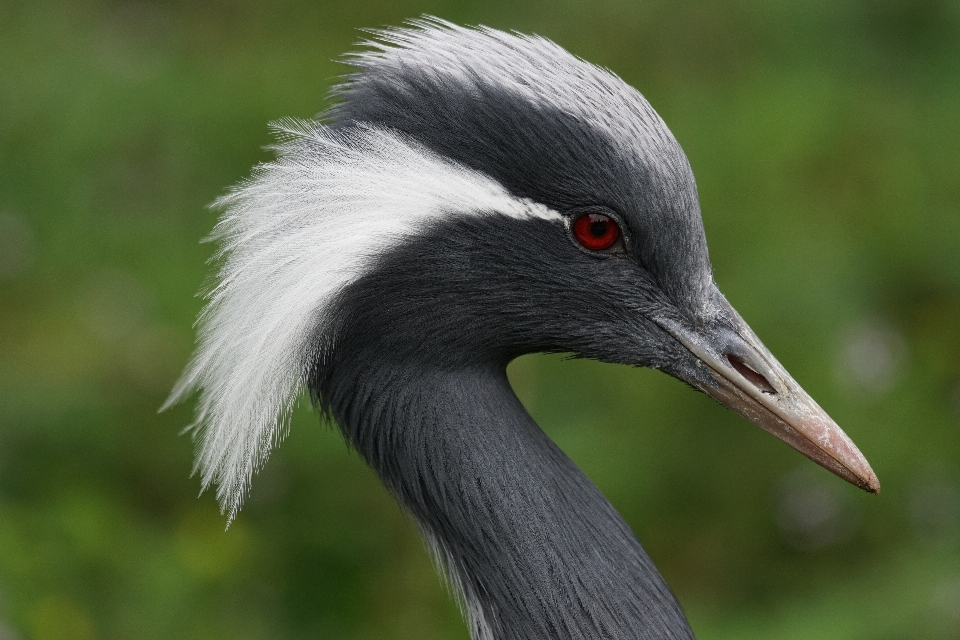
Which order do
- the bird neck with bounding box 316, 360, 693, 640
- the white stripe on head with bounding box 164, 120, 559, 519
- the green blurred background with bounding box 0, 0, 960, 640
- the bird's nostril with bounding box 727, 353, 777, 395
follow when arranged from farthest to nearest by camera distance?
the green blurred background with bounding box 0, 0, 960, 640
the bird's nostril with bounding box 727, 353, 777, 395
the bird neck with bounding box 316, 360, 693, 640
the white stripe on head with bounding box 164, 120, 559, 519

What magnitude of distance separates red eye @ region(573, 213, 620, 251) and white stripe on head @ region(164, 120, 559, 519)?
0.34ft

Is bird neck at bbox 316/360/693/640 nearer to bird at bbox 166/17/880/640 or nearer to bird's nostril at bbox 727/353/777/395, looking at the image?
bird at bbox 166/17/880/640

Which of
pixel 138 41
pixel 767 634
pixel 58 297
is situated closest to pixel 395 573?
pixel 767 634

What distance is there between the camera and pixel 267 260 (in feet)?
9.90

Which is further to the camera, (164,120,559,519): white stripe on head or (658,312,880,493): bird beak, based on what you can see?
(658,312,880,493): bird beak

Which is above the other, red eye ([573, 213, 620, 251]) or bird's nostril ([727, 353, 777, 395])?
red eye ([573, 213, 620, 251])

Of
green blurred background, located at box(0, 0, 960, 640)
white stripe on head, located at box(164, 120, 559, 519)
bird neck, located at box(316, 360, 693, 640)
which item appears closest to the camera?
white stripe on head, located at box(164, 120, 559, 519)

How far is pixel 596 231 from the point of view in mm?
3080

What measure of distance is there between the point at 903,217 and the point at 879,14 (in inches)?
73.4

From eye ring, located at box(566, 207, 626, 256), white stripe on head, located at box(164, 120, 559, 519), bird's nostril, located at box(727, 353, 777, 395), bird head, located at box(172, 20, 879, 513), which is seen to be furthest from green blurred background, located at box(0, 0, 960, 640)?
eye ring, located at box(566, 207, 626, 256)

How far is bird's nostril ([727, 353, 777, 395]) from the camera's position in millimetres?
3186

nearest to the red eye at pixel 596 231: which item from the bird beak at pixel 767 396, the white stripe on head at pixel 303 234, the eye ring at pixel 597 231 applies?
the eye ring at pixel 597 231

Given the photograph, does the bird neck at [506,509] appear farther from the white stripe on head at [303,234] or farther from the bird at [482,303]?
the white stripe on head at [303,234]

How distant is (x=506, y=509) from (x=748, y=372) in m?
0.78
